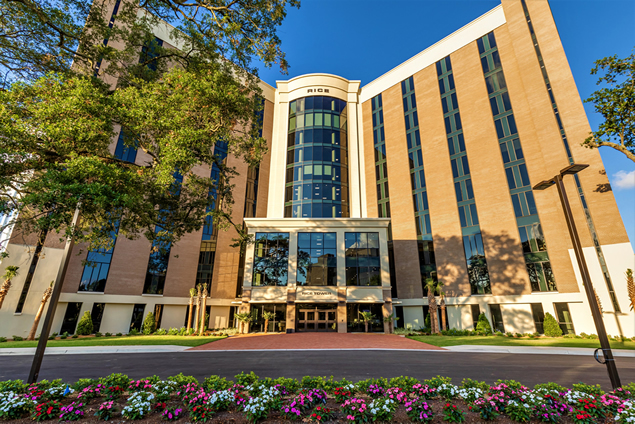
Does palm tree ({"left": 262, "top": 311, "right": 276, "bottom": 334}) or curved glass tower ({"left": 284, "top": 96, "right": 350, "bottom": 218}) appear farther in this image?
curved glass tower ({"left": 284, "top": 96, "right": 350, "bottom": 218})

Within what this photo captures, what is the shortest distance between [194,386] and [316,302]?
971 inches

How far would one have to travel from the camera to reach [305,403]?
20.3 ft

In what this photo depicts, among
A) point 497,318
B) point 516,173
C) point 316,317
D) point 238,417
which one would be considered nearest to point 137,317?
point 316,317

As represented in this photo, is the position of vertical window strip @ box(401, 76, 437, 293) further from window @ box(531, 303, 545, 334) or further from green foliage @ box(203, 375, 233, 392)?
green foliage @ box(203, 375, 233, 392)

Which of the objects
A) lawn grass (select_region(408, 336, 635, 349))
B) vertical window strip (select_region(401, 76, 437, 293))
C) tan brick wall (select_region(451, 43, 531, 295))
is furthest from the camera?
vertical window strip (select_region(401, 76, 437, 293))

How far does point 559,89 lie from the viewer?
29328 millimetres

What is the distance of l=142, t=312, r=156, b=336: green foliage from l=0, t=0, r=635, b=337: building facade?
5.31ft

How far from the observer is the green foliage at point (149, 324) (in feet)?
95.7

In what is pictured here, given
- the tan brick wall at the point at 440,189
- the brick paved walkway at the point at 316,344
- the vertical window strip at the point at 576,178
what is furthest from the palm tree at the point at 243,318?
the vertical window strip at the point at 576,178

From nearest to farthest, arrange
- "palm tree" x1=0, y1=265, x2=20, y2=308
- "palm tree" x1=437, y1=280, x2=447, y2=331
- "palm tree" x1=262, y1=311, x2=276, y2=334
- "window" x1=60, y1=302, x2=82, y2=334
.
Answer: "palm tree" x1=0, y1=265, x2=20, y2=308 → "window" x1=60, y1=302, x2=82, y2=334 → "palm tree" x1=437, y1=280, x2=447, y2=331 → "palm tree" x1=262, y1=311, x2=276, y2=334

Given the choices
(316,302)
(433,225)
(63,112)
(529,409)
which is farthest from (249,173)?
(529,409)

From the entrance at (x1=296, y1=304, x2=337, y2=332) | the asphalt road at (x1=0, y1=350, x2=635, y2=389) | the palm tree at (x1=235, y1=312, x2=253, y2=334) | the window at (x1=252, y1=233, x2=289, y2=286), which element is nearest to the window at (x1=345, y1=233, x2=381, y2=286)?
the entrance at (x1=296, y1=304, x2=337, y2=332)

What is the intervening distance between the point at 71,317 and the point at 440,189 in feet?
136

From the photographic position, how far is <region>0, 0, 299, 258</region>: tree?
33.1 ft
